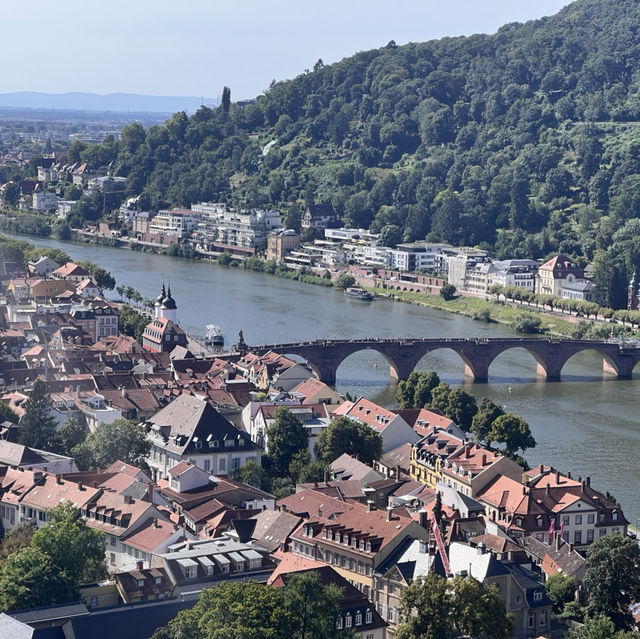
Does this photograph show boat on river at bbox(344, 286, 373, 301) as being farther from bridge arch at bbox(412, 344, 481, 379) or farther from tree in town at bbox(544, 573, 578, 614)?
tree in town at bbox(544, 573, 578, 614)

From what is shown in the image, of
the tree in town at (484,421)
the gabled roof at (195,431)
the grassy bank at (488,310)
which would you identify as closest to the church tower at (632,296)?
the grassy bank at (488,310)

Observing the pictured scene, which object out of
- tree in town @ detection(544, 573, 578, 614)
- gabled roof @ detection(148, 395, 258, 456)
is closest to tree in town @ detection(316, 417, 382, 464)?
gabled roof @ detection(148, 395, 258, 456)

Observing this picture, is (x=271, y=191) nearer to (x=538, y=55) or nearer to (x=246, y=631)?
(x=538, y=55)

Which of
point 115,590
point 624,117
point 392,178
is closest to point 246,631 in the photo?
point 115,590

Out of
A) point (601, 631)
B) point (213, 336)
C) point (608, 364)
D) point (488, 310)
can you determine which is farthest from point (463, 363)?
point (601, 631)

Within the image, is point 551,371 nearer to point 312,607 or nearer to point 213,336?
point 213,336

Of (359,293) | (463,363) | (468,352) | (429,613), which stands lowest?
(359,293)
